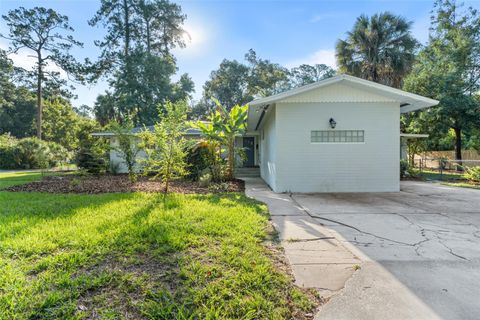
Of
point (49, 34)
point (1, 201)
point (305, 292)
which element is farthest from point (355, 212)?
point (49, 34)

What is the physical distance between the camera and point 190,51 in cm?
2666

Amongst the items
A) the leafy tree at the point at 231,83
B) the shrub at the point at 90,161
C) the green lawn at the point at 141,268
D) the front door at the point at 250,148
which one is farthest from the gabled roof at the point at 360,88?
the leafy tree at the point at 231,83

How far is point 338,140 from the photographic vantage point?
323 inches

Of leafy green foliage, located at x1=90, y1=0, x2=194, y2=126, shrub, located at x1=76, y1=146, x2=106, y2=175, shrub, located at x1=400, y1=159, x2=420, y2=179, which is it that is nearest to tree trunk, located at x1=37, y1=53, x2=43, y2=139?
leafy green foliage, located at x1=90, y1=0, x2=194, y2=126

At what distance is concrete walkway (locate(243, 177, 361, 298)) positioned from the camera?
2.53 meters

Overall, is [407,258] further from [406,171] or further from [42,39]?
[42,39]

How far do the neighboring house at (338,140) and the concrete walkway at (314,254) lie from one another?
331 cm

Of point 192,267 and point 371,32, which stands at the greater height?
point 371,32

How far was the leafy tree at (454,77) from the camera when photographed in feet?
48.4

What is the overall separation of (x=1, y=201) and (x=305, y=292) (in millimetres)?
7492

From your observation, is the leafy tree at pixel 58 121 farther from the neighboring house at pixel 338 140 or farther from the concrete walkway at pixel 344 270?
the concrete walkway at pixel 344 270

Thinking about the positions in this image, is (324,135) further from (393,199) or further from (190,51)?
(190,51)

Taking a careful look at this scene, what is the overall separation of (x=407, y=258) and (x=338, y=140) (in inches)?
222

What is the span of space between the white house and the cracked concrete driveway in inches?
79.6
